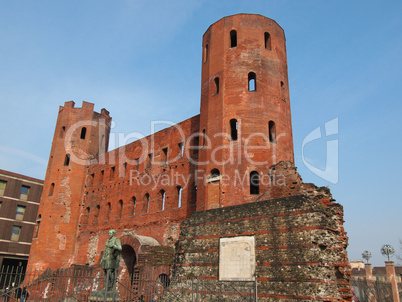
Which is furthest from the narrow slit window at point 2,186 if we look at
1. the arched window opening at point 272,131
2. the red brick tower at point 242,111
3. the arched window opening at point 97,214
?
the arched window opening at point 272,131

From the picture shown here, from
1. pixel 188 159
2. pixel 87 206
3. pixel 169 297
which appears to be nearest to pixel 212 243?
pixel 169 297

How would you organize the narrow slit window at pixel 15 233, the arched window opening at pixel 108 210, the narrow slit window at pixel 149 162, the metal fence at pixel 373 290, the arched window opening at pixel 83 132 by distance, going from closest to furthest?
the metal fence at pixel 373 290
the narrow slit window at pixel 149 162
the arched window opening at pixel 108 210
the arched window opening at pixel 83 132
the narrow slit window at pixel 15 233

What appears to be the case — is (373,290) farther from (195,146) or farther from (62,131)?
(62,131)

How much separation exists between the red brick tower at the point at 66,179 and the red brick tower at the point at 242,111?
13652 millimetres

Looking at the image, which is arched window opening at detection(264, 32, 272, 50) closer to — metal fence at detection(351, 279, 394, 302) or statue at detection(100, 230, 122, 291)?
statue at detection(100, 230, 122, 291)

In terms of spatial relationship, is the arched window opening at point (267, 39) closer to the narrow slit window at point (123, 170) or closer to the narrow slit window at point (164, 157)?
the narrow slit window at point (164, 157)

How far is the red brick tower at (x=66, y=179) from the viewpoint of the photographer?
2509 cm

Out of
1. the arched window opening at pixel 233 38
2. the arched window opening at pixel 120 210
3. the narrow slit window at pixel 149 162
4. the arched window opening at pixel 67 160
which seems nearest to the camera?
the arched window opening at pixel 233 38

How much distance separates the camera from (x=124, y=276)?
19.9 meters

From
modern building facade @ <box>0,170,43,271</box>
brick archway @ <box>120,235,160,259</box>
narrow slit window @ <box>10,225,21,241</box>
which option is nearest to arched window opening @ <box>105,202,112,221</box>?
brick archway @ <box>120,235,160,259</box>

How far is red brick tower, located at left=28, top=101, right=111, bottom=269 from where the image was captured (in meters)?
25.1

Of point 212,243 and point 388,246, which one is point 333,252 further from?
point 388,246

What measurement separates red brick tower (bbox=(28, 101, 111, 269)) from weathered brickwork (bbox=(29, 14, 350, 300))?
0.26 ft

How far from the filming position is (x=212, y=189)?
632 inches
